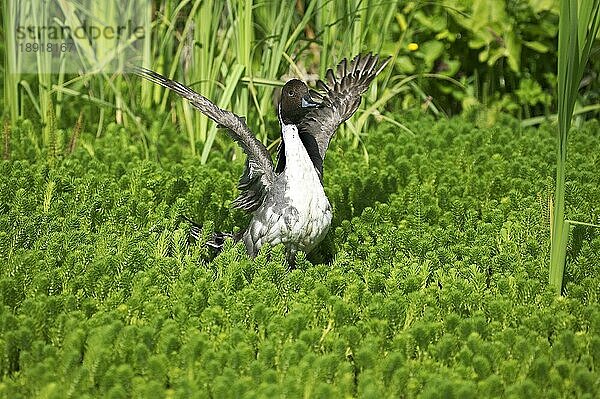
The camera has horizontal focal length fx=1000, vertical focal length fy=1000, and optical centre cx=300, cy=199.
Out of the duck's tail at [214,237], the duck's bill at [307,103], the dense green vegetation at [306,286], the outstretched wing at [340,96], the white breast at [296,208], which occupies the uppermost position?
the duck's bill at [307,103]

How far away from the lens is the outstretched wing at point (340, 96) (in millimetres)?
4820

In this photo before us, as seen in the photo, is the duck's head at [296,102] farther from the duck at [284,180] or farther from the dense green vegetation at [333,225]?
the dense green vegetation at [333,225]

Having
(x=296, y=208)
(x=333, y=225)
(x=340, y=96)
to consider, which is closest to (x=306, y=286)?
(x=296, y=208)

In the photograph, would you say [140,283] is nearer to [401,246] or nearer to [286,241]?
[286,241]

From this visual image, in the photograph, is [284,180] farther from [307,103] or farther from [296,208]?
[307,103]

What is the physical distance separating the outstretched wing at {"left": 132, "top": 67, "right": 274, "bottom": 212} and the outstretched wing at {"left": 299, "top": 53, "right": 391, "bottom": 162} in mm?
442

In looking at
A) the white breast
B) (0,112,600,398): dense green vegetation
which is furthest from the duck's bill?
(0,112,600,398): dense green vegetation

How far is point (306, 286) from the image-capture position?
158 inches

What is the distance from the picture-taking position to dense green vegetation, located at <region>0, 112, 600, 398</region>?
3.29m

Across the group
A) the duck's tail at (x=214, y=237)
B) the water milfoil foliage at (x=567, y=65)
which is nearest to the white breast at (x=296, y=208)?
the duck's tail at (x=214, y=237)

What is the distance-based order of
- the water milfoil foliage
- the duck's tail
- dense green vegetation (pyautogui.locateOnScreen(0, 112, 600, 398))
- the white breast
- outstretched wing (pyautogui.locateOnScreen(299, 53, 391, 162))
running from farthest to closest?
outstretched wing (pyautogui.locateOnScreen(299, 53, 391, 162))
the duck's tail
the white breast
the water milfoil foliage
dense green vegetation (pyautogui.locateOnScreen(0, 112, 600, 398))

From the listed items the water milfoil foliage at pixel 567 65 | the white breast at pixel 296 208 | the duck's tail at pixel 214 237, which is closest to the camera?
the water milfoil foliage at pixel 567 65

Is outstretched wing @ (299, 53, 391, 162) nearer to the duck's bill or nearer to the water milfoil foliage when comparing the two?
the duck's bill

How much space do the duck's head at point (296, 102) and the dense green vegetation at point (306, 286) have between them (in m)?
0.62
